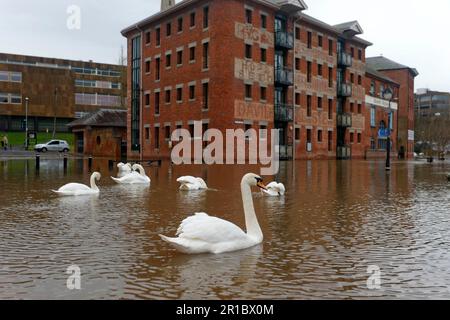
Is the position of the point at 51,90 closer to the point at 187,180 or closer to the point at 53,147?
the point at 53,147

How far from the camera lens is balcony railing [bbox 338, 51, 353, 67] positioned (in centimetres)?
5516

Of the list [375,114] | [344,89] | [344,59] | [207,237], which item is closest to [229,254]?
[207,237]

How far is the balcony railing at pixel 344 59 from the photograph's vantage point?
5516 centimetres

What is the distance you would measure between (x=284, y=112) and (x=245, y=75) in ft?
21.0

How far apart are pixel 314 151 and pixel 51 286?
47093 mm

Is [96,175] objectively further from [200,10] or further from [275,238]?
[200,10]

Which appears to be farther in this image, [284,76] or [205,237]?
[284,76]

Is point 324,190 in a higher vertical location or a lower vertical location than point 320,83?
lower

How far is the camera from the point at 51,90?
273 feet

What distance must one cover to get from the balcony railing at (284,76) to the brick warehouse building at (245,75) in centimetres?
10

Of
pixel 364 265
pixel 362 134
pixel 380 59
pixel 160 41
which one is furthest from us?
pixel 380 59

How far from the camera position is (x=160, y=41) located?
4806 centimetres

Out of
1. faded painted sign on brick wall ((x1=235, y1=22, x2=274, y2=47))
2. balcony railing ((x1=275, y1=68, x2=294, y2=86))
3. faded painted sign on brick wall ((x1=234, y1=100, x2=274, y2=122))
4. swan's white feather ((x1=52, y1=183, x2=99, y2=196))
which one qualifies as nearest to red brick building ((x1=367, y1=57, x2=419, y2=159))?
balcony railing ((x1=275, y1=68, x2=294, y2=86))

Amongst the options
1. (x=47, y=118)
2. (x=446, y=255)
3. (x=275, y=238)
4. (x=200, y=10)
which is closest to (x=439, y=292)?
(x=446, y=255)
